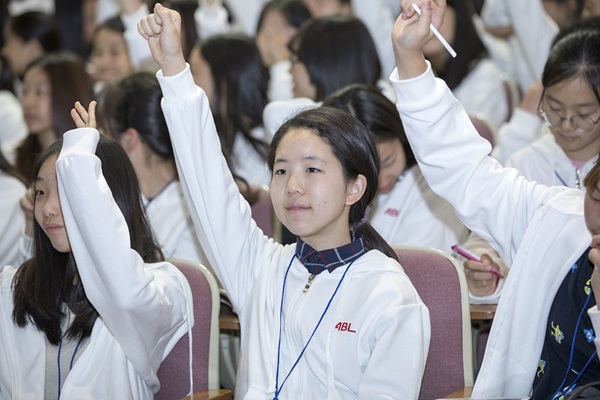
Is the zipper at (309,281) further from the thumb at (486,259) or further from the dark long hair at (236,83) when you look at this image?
the dark long hair at (236,83)

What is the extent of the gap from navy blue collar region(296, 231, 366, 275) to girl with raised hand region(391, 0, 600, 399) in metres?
0.23

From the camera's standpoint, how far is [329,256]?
2248 millimetres

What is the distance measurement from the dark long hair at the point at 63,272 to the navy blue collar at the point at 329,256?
0.44 metres

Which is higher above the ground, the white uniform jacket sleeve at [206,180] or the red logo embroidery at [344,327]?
the white uniform jacket sleeve at [206,180]

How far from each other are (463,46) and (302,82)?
1114 millimetres

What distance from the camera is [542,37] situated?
408 cm

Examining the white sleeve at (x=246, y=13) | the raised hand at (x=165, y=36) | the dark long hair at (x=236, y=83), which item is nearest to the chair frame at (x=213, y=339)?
the raised hand at (x=165, y=36)

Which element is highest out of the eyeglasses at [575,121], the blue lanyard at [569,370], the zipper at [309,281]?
the eyeglasses at [575,121]

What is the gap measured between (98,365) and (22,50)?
11.2 feet

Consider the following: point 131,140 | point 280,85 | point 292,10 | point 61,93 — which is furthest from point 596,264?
point 292,10

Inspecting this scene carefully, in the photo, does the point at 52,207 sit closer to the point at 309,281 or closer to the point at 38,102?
the point at 309,281

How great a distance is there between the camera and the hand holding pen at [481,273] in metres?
2.59

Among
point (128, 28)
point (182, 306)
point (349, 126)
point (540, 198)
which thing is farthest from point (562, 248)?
point (128, 28)

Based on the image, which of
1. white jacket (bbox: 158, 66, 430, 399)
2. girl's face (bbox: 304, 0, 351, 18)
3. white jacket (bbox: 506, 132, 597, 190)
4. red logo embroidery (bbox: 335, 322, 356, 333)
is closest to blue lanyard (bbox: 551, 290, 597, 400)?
white jacket (bbox: 158, 66, 430, 399)
